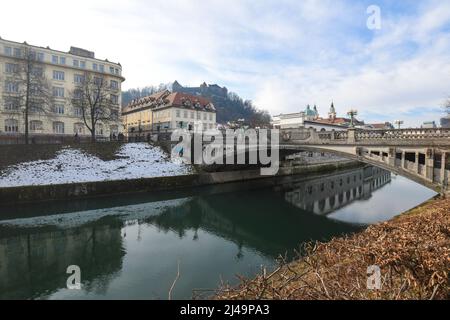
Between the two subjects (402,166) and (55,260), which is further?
Answer: (402,166)

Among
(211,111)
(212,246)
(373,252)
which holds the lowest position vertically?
(212,246)

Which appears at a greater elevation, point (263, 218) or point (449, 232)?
point (449, 232)

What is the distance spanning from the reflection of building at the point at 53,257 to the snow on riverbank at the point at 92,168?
844 centimetres

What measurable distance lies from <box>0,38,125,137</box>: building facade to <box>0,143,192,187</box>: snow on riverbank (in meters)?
12.8

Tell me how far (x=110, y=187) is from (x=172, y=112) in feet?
130

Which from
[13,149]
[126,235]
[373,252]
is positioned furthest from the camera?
[13,149]

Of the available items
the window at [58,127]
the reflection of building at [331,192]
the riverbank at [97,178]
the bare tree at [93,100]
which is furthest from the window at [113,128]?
the reflection of building at [331,192]

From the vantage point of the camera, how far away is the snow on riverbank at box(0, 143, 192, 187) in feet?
80.2

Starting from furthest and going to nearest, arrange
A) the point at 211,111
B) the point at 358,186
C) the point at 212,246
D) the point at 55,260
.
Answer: the point at 211,111, the point at 358,186, the point at 212,246, the point at 55,260

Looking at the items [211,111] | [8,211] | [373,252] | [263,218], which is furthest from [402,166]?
[211,111]

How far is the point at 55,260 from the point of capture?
1402cm

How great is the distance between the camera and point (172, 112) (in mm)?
63750
